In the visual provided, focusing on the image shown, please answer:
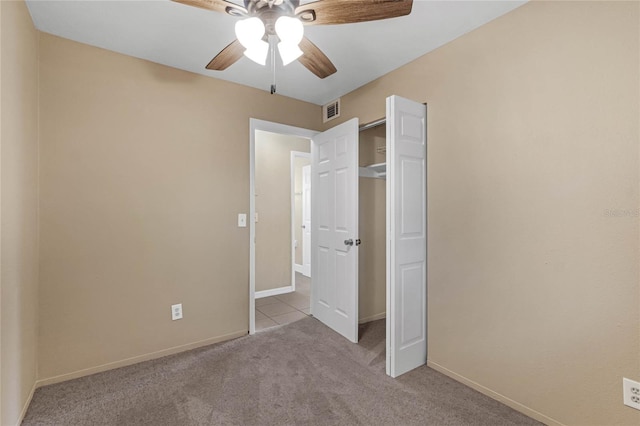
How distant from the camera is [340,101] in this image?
3264 millimetres

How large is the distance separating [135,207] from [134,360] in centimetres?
123

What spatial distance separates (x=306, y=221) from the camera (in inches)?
223

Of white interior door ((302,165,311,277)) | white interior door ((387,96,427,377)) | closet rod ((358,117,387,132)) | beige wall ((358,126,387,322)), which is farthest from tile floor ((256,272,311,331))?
closet rod ((358,117,387,132))

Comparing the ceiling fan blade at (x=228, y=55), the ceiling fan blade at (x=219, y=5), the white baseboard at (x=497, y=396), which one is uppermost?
the ceiling fan blade at (x=219, y=5)

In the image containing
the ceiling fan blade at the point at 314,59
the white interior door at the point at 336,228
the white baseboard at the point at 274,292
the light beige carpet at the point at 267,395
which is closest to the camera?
the ceiling fan blade at the point at 314,59

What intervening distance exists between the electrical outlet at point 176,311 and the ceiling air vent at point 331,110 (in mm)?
2471

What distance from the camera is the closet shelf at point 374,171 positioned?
10.4 feet

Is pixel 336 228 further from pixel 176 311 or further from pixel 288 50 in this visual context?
pixel 288 50

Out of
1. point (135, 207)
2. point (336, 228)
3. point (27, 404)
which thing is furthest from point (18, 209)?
point (336, 228)

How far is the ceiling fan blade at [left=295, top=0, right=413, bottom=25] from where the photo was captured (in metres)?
1.30

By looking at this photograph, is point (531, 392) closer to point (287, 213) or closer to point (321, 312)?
point (321, 312)

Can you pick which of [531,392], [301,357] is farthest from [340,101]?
[531,392]

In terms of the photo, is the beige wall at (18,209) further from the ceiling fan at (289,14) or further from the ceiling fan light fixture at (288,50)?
the ceiling fan light fixture at (288,50)

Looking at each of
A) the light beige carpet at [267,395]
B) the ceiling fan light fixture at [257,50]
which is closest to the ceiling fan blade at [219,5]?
the ceiling fan light fixture at [257,50]
